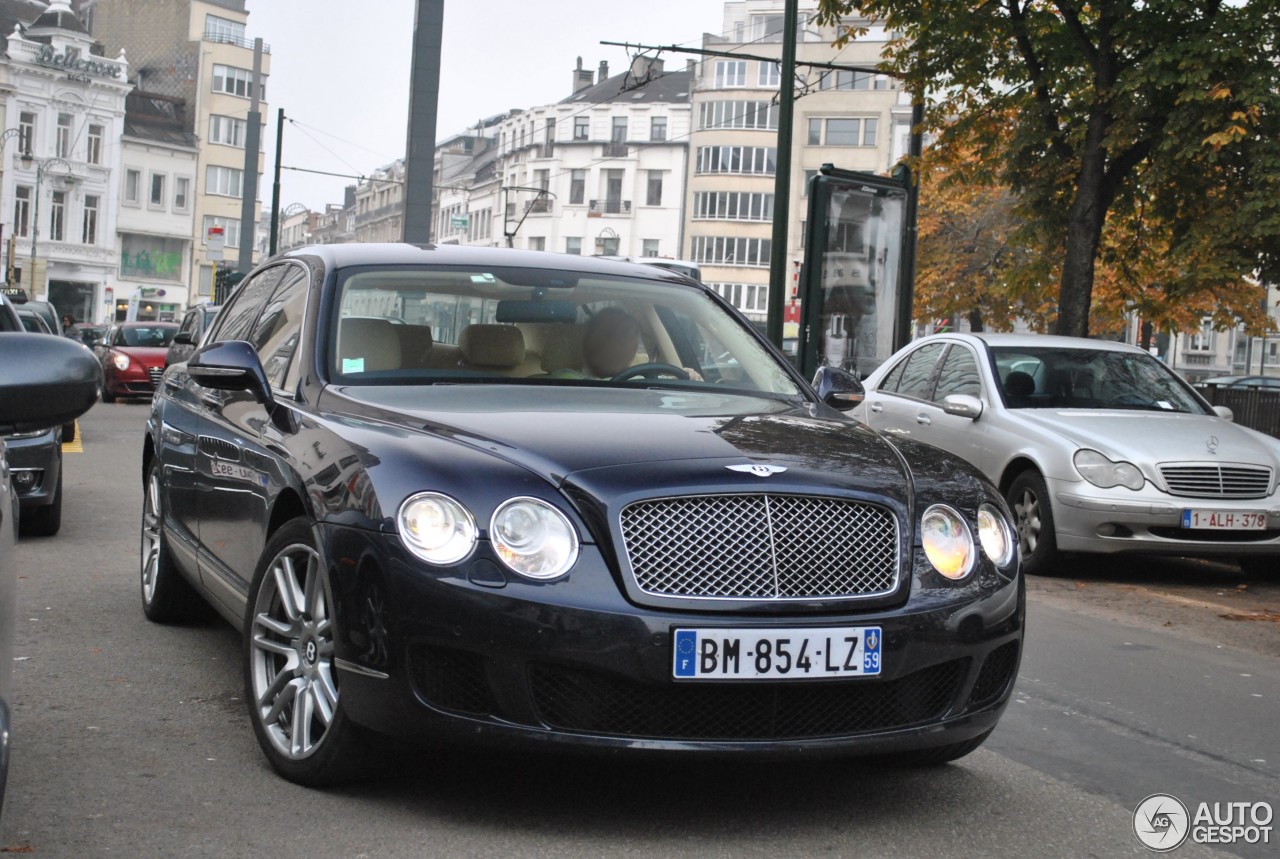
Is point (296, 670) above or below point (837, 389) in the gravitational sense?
below

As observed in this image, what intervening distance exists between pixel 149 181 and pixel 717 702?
3416 inches

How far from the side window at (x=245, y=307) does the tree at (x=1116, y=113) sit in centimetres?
1293

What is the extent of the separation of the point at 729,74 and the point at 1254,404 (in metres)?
68.8

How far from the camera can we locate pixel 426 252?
613cm

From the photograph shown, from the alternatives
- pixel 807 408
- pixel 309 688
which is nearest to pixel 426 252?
pixel 807 408

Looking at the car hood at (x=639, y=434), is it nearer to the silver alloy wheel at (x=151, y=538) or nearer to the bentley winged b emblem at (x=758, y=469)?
the bentley winged b emblem at (x=758, y=469)

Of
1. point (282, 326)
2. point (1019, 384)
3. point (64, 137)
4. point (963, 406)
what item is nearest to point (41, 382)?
point (282, 326)

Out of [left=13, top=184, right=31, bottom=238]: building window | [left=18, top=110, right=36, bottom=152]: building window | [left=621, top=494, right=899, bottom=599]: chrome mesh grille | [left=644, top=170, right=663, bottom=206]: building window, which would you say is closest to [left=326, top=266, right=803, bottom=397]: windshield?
[left=621, top=494, right=899, bottom=599]: chrome mesh grille

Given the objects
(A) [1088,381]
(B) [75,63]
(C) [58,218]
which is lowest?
(A) [1088,381]

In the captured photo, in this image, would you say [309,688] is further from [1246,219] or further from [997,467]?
[1246,219]

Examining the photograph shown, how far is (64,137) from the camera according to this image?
3132 inches

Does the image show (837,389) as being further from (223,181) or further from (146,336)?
(223,181)

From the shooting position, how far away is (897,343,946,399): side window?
12.8 m

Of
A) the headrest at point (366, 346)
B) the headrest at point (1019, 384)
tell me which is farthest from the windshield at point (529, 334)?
the headrest at point (1019, 384)
